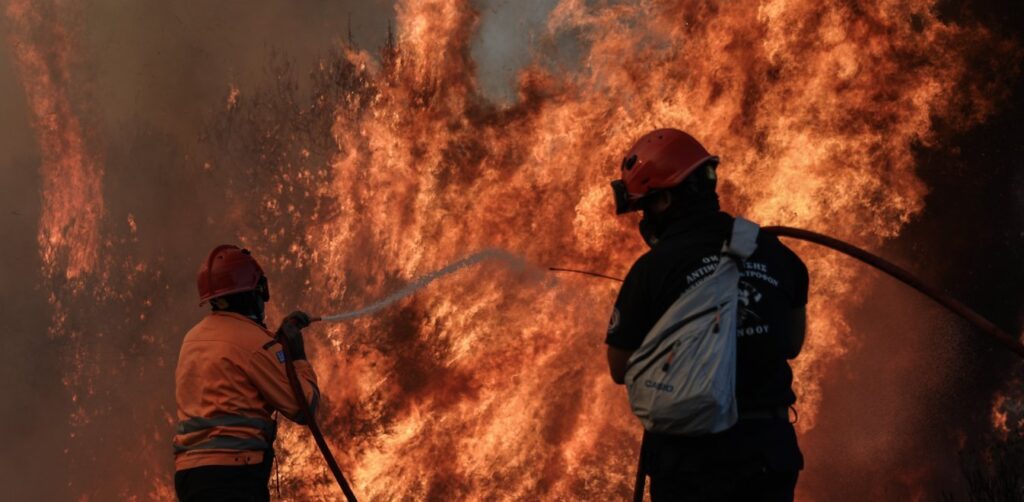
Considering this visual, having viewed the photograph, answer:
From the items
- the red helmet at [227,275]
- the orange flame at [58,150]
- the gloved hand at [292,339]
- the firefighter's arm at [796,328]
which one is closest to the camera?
the firefighter's arm at [796,328]

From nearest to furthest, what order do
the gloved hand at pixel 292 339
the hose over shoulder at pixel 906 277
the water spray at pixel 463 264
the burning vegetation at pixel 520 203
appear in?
1. the hose over shoulder at pixel 906 277
2. the gloved hand at pixel 292 339
3. the burning vegetation at pixel 520 203
4. the water spray at pixel 463 264

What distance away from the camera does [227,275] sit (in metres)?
5.29

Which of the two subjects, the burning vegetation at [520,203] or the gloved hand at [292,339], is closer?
the gloved hand at [292,339]

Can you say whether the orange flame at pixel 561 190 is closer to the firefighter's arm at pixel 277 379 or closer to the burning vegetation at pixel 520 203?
the burning vegetation at pixel 520 203

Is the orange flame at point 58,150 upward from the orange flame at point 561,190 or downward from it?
upward

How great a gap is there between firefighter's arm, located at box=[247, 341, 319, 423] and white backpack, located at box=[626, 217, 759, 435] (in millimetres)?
2232

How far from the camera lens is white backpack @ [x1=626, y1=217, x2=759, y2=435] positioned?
Result: 316cm

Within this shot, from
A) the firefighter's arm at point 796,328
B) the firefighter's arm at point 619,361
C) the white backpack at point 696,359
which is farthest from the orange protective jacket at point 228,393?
the firefighter's arm at point 796,328

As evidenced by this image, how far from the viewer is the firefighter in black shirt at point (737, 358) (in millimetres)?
3318

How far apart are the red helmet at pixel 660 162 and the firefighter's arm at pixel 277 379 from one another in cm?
209

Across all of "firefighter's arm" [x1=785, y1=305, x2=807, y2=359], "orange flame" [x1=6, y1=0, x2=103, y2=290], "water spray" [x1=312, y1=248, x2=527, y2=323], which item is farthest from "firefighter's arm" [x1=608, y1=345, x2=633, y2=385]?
"orange flame" [x1=6, y1=0, x2=103, y2=290]

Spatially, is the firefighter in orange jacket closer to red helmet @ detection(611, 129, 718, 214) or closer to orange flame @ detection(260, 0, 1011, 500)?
red helmet @ detection(611, 129, 718, 214)

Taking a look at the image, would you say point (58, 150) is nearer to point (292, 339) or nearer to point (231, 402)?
point (292, 339)

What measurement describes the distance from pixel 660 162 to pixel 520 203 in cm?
636
